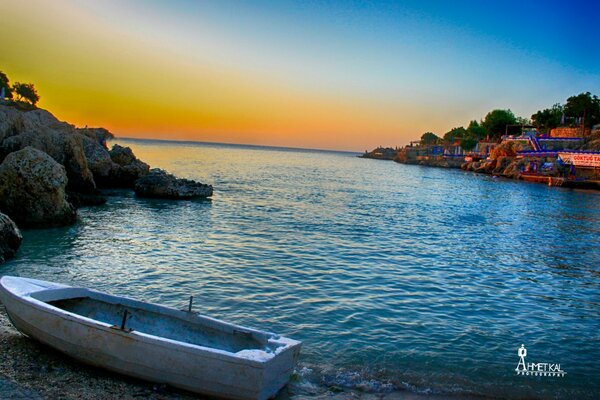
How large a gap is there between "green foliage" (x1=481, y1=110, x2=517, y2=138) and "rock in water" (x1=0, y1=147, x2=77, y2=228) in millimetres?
141465

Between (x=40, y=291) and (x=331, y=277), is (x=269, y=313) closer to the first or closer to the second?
(x=331, y=277)

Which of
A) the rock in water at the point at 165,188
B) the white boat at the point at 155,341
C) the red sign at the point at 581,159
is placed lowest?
the white boat at the point at 155,341

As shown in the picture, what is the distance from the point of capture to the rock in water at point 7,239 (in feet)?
46.5

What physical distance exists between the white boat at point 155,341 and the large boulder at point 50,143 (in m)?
20.2

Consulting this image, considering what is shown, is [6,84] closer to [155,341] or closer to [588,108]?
[155,341]

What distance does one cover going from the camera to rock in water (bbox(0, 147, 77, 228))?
19.3 metres

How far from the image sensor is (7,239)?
14.5 m

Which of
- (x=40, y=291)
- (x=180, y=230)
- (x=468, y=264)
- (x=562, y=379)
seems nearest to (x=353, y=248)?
(x=468, y=264)

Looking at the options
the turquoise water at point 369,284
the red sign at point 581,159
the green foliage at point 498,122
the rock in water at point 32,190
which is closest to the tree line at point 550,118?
the green foliage at point 498,122

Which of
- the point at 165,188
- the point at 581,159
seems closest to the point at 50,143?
the point at 165,188

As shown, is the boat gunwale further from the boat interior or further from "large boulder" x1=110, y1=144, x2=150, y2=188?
"large boulder" x1=110, y1=144, x2=150, y2=188

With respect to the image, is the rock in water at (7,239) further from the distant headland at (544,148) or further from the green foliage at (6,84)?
the green foliage at (6,84)

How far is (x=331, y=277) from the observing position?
49.2ft

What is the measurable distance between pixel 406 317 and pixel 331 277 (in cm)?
362
